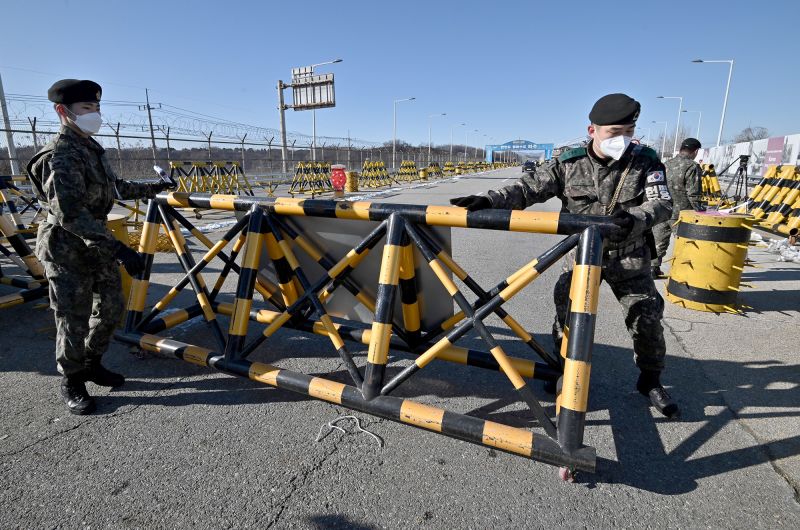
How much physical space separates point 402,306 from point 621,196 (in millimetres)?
1558

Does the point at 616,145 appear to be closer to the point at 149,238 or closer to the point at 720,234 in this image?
the point at 720,234

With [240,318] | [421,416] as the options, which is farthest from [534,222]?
[240,318]

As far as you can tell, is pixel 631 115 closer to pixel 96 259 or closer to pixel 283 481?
pixel 283 481

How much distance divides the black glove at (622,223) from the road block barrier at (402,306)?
43 mm

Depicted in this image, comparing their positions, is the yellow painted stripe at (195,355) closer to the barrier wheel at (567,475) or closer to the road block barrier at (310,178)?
the barrier wheel at (567,475)

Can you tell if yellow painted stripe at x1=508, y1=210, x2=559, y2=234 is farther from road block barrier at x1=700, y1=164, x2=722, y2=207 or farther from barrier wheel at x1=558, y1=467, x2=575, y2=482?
road block barrier at x1=700, y1=164, x2=722, y2=207

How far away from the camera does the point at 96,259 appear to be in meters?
2.80

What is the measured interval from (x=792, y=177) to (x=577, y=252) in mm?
10667

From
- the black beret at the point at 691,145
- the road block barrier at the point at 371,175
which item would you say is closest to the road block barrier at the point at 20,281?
the black beret at the point at 691,145

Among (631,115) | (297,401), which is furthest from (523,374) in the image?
(631,115)

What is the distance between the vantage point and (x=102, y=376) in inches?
116

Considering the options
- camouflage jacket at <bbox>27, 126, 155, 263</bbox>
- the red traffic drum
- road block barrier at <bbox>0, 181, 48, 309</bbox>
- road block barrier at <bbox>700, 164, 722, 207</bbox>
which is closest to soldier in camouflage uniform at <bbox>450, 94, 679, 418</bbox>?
camouflage jacket at <bbox>27, 126, 155, 263</bbox>

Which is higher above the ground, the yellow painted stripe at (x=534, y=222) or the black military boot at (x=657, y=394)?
the yellow painted stripe at (x=534, y=222)

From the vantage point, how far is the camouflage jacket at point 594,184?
2.59 m
